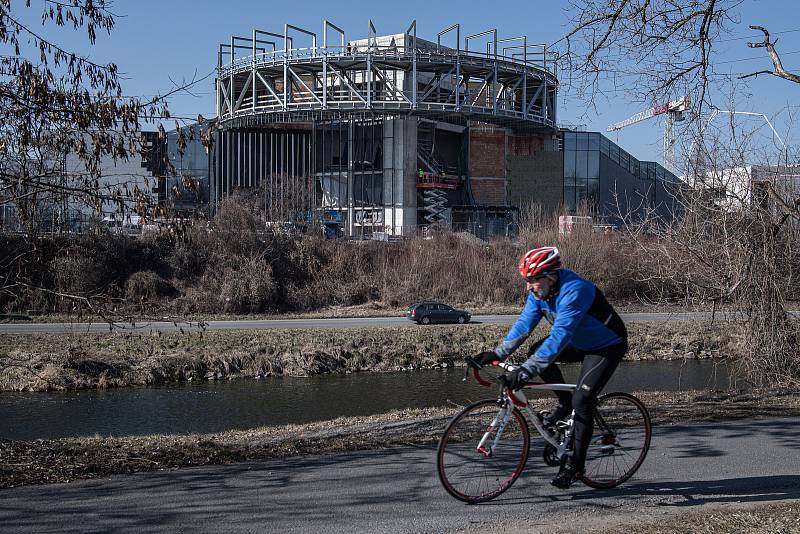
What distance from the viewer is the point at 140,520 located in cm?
585

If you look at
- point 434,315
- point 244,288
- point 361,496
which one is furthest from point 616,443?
point 244,288

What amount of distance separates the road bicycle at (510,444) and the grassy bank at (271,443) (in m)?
1.96

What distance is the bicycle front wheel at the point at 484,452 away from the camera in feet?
20.9

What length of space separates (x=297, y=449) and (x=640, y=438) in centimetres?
354

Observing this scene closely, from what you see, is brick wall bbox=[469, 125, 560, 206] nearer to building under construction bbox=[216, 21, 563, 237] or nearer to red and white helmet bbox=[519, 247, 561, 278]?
building under construction bbox=[216, 21, 563, 237]

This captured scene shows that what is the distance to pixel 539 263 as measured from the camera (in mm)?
6207

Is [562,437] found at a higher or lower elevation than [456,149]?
lower

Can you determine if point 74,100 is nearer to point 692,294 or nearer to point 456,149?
point 692,294

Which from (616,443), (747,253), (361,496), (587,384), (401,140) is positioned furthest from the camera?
(401,140)

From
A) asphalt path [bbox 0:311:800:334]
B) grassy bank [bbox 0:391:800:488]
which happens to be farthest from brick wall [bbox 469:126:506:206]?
grassy bank [bbox 0:391:800:488]

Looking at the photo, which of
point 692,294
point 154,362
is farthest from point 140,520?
point 154,362

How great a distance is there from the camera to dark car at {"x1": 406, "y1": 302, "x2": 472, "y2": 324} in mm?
37844

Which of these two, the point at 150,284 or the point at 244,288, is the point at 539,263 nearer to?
the point at 244,288

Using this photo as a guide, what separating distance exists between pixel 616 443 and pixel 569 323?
1.51 m
